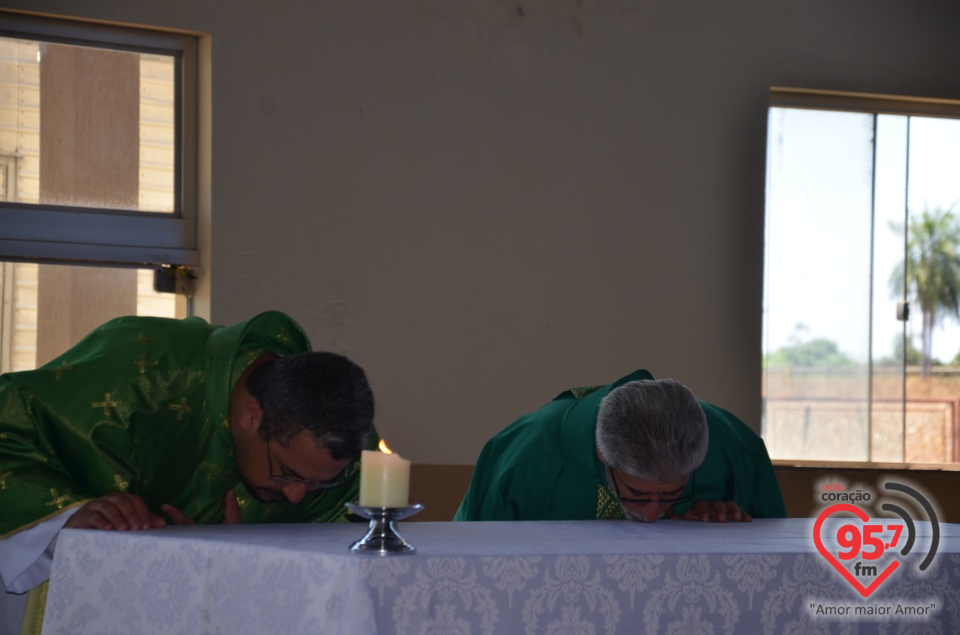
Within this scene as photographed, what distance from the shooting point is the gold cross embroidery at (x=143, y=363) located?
2912mm

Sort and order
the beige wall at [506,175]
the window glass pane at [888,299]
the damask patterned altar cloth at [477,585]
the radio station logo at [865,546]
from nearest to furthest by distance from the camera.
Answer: the damask patterned altar cloth at [477,585], the radio station logo at [865,546], the beige wall at [506,175], the window glass pane at [888,299]

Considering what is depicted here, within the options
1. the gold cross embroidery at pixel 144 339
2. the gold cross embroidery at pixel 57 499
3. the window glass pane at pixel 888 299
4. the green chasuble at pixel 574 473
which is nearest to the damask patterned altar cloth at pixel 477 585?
the gold cross embroidery at pixel 57 499

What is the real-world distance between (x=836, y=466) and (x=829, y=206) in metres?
1.25

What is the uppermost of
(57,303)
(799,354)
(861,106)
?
(861,106)

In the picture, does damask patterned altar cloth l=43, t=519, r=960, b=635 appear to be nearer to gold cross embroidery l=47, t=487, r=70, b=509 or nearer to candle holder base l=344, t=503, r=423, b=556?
candle holder base l=344, t=503, r=423, b=556

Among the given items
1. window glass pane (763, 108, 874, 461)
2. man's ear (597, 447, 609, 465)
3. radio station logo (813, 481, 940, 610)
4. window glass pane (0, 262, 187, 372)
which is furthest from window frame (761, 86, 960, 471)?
window glass pane (0, 262, 187, 372)

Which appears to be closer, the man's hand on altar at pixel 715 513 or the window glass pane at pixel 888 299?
the man's hand on altar at pixel 715 513

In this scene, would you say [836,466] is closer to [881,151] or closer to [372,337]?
[881,151]

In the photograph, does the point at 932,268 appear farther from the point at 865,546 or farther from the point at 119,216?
the point at 119,216

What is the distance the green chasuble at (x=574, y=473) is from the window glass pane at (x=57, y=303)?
1918 millimetres

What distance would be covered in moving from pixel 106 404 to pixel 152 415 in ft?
0.40

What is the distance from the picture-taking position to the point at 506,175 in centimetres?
511

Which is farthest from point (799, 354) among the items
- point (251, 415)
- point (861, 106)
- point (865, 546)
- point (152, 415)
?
point (152, 415)

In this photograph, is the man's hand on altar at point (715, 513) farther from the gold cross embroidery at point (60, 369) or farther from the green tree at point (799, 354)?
the green tree at point (799, 354)
